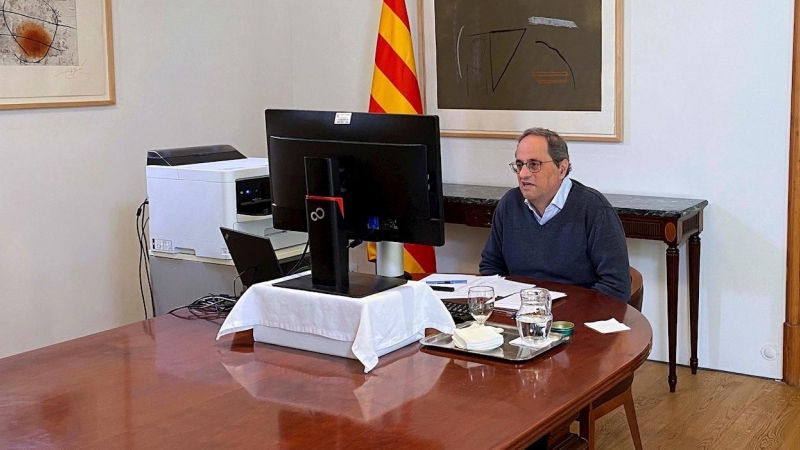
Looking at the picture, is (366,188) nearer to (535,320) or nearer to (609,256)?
(535,320)

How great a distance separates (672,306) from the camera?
396cm

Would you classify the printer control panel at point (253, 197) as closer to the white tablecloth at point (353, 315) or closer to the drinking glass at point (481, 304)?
the white tablecloth at point (353, 315)

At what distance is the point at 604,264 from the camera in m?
2.99

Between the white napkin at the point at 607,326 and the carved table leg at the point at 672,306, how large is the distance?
1.52 meters

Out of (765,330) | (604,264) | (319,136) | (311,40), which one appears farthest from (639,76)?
(319,136)

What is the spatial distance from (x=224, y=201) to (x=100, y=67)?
3.70ft

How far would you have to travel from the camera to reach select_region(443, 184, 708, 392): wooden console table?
3801 mm

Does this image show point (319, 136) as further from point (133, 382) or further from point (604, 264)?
point (604, 264)

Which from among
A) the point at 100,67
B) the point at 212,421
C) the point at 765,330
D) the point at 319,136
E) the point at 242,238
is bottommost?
the point at 765,330

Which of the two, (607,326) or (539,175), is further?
(539,175)

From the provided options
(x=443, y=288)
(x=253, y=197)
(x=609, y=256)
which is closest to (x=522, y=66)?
(x=253, y=197)

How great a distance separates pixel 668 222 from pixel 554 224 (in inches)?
32.3

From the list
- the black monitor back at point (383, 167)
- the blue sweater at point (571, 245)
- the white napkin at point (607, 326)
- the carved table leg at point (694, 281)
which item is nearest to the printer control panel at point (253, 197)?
the blue sweater at point (571, 245)

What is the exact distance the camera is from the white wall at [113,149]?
154 inches
